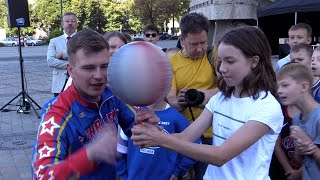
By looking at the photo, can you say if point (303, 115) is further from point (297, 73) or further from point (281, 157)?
point (281, 157)

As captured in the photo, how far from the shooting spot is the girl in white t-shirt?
6.64 ft

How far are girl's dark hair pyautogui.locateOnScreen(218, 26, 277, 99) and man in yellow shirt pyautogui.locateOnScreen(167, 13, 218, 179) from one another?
43.0 inches

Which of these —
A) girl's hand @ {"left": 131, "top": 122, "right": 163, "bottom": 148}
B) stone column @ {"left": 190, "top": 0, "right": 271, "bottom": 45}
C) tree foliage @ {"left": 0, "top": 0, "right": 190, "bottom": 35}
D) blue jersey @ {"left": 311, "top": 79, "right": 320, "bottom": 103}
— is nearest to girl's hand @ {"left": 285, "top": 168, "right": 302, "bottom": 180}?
blue jersey @ {"left": 311, "top": 79, "right": 320, "bottom": 103}

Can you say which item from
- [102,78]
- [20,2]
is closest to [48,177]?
[102,78]

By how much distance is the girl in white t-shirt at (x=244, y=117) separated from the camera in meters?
2.02

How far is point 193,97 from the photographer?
10.7 ft

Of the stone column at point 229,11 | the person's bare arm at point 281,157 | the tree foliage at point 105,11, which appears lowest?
the person's bare arm at point 281,157

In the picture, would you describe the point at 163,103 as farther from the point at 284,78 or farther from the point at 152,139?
the point at 152,139

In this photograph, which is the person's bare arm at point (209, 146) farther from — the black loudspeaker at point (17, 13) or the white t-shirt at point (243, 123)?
the black loudspeaker at point (17, 13)

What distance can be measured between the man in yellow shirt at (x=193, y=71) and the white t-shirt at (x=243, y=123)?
42.8 inches

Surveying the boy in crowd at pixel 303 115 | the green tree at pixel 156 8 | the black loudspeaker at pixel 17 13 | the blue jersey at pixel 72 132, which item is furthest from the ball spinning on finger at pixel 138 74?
the green tree at pixel 156 8

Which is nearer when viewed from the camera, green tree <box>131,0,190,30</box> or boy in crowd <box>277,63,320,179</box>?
boy in crowd <box>277,63,320,179</box>

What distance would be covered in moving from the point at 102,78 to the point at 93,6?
58.7 m

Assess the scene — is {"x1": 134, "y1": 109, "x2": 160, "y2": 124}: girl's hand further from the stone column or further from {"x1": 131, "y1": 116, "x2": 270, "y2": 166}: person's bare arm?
the stone column
